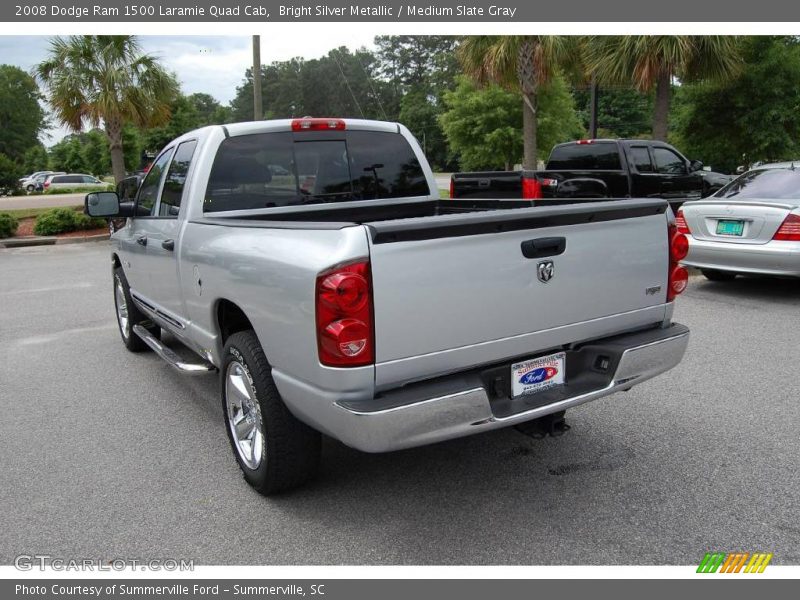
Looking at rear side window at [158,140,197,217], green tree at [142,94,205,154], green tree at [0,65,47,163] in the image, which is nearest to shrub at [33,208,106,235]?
rear side window at [158,140,197,217]

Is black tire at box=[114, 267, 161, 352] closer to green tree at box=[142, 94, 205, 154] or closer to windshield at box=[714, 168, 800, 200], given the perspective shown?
windshield at box=[714, 168, 800, 200]

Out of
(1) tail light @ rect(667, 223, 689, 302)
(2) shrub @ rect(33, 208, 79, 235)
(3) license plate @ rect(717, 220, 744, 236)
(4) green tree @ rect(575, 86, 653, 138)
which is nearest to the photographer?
(1) tail light @ rect(667, 223, 689, 302)

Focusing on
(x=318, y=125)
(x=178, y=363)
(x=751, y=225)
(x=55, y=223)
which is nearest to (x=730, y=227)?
(x=751, y=225)

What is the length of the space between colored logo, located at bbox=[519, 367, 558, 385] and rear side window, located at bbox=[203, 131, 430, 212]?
6.54 ft

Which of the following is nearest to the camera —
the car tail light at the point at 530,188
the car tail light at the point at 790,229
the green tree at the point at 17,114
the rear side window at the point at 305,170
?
the rear side window at the point at 305,170

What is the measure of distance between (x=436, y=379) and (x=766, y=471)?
2018mm

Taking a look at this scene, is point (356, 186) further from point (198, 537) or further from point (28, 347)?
point (28, 347)

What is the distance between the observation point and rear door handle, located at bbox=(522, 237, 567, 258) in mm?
3094

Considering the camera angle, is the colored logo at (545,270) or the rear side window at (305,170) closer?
the colored logo at (545,270)

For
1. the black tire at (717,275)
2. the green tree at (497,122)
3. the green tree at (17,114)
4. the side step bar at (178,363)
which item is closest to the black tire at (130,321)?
the side step bar at (178,363)

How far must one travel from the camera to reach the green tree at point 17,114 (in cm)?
7544

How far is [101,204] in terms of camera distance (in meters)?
5.09

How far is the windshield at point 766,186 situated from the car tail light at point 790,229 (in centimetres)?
52

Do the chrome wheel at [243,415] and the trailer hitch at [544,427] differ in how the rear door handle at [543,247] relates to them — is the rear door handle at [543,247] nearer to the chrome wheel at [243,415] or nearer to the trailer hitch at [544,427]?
the trailer hitch at [544,427]
